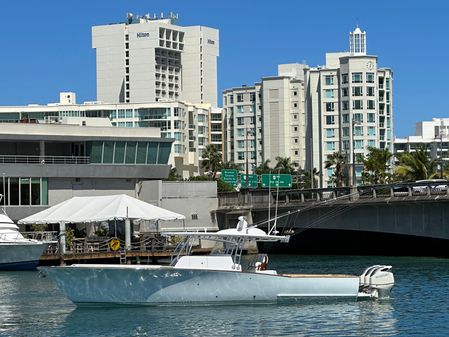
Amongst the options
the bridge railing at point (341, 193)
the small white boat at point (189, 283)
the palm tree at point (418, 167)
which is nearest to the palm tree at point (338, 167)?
the palm tree at point (418, 167)

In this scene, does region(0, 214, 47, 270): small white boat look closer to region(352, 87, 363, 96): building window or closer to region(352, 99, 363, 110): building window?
region(352, 87, 363, 96): building window

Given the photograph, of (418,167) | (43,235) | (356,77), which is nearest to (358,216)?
(43,235)

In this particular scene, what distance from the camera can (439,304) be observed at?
53219 mm

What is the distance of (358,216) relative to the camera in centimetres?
9250

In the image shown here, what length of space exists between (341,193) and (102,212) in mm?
26202

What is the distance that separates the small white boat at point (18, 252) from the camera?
76.8m

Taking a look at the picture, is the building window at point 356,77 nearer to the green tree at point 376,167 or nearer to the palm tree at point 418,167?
the green tree at point 376,167

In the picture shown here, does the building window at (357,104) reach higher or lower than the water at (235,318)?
higher

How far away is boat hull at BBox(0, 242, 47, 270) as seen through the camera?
252 ft

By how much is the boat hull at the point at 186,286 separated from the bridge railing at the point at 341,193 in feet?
108

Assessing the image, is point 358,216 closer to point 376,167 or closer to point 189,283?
point 189,283

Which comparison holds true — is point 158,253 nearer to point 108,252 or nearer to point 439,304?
point 108,252

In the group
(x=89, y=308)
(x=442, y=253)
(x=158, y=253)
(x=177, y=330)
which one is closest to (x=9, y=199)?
(x=158, y=253)

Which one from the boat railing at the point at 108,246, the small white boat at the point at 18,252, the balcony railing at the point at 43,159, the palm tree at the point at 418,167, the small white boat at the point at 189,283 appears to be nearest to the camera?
the small white boat at the point at 189,283
